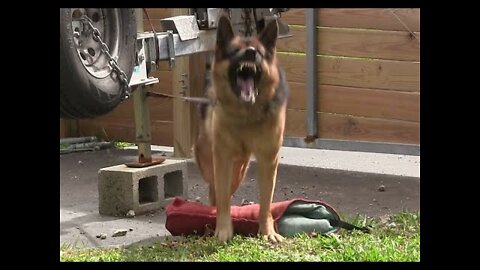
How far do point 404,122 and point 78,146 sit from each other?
3.19 m

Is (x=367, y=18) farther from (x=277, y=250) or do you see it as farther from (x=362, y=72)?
(x=277, y=250)

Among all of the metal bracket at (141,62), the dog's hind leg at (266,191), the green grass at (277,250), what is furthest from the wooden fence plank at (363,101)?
the dog's hind leg at (266,191)

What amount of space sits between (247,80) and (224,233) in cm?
89

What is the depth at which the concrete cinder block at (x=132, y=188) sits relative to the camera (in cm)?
620

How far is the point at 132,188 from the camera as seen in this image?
6184 millimetres

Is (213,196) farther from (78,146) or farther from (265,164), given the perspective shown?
(78,146)

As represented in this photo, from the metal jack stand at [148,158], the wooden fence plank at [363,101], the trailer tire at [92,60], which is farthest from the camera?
the wooden fence plank at [363,101]

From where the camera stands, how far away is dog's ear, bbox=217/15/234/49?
4.98m

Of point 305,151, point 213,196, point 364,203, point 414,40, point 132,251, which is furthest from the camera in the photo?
point 305,151

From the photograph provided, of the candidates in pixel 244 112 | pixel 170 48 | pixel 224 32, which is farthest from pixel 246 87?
pixel 170 48

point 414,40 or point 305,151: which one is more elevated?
point 414,40

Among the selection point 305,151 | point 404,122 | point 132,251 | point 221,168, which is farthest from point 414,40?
point 132,251

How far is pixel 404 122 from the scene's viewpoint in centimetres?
782

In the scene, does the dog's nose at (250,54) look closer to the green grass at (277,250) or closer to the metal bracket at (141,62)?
the green grass at (277,250)
